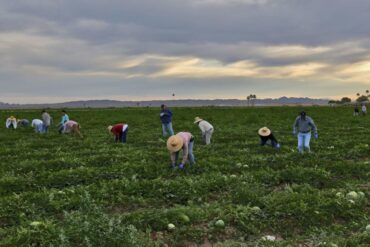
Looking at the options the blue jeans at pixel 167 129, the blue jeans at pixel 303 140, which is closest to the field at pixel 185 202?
the blue jeans at pixel 303 140

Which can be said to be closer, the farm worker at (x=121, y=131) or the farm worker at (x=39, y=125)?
the farm worker at (x=121, y=131)

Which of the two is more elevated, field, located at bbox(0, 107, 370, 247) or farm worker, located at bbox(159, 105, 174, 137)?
farm worker, located at bbox(159, 105, 174, 137)

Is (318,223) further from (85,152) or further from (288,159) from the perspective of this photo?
(85,152)

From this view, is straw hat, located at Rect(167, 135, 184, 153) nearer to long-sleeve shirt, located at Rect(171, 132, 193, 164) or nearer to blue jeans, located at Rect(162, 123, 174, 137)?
long-sleeve shirt, located at Rect(171, 132, 193, 164)

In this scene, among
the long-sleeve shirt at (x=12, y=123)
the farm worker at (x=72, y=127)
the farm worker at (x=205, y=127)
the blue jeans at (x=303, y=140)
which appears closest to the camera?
the blue jeans at (x=303, y=140)

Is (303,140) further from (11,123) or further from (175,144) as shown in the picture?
(11,123)

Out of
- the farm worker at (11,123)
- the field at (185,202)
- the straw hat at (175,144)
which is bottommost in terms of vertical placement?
the field at (185,202)

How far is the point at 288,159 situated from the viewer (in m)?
16.6

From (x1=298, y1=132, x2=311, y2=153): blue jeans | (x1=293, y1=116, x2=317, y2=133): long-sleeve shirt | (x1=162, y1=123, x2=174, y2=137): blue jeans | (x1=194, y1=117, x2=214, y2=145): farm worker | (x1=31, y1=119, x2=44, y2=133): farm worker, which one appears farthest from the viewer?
(x1=31, y1=119, x2=44, y2=133): farm worker

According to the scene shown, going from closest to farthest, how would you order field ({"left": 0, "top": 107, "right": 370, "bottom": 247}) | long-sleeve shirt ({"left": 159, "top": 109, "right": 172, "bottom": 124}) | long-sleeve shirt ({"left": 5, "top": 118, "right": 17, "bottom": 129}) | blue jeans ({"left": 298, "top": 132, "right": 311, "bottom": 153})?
field ({"left": 0, "top": 107, "right": 370, "bottom": 247}), blue jeans ({"left": 298, "top": 132, "right": 311, "bottom": 153}), long-sleeve shirt ({"left": 159, "top": 109, "right": 172, "bottom": 124}), long-sleeve shirt ({"left": 5, "top": 118, "right": 17, "bottom": 129})


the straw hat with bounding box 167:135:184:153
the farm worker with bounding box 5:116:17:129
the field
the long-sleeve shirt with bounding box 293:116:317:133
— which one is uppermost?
the long-sleeve shirt with bounding box 293:116:317:133

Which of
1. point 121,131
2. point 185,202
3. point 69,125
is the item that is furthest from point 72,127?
point 185,202

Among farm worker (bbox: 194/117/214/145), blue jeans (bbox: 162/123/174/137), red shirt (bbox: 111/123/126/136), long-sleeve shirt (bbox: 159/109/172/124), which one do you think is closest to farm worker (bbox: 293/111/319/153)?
farm worker (bbox: 194/117/214/145)

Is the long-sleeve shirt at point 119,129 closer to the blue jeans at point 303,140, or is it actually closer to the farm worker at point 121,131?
the farm worker at point 121,131
